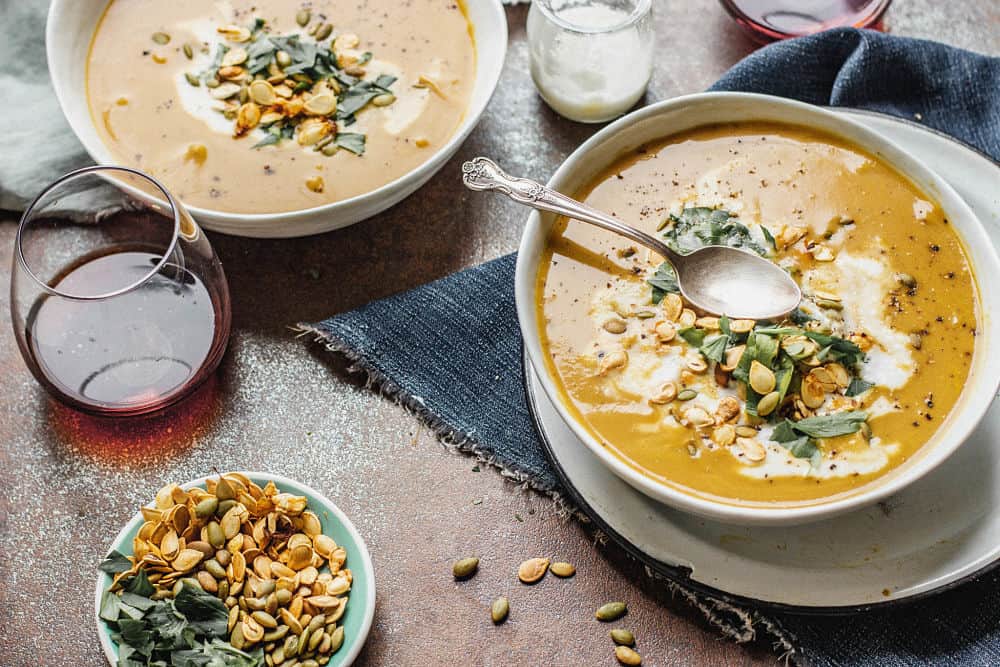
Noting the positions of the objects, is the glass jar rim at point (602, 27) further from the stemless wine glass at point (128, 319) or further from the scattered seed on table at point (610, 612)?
the scattered seed on table at point (610, 612)

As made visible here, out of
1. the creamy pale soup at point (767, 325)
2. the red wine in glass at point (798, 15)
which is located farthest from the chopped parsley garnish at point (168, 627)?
the red wine in glass at point (798, 15)

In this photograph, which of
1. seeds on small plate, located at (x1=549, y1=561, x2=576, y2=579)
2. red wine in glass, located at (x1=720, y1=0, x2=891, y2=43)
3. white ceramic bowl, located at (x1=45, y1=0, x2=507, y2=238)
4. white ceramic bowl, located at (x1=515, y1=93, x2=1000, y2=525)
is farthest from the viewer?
red wine in glass, located at (x1=720, y1=0, x2=891, y2=43)

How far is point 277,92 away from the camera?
224 cm

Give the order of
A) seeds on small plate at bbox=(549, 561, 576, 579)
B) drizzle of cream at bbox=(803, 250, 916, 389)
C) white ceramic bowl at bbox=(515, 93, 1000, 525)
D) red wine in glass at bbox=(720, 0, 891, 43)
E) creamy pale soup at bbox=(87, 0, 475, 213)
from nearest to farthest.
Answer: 1. white ceramic bowl at bbox=(515, 93, 1000, 525)
2. drizzle of cream at bbox=(803, 250, 916, 389)
3. seeds on small plate at bbox=(549, 561, 576, 579)
4. creamy pale soup at bbox=(87, 0, 475, 213)
5. red wine in glass at bbox=(720, 0, 891, 43)

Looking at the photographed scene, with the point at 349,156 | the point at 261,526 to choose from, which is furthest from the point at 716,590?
the point at 349,156

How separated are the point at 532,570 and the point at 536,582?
0.02 metres

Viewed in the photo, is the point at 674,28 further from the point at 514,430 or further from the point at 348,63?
the point at 514,430

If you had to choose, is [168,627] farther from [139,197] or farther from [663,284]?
[663,284]

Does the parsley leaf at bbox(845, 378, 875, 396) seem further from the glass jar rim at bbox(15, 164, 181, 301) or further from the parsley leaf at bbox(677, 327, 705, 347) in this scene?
the glass jar rim at bbox(15, 164, 181, 301)

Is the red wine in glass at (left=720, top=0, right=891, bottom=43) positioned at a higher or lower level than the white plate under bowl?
higher

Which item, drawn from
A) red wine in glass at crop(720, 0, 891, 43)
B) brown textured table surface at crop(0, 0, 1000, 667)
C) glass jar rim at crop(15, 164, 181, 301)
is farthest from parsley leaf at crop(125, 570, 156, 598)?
red wine in glass at crop(720, 0, 891, 43)

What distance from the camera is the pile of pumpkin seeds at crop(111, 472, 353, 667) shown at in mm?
1819

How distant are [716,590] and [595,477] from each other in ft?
0.93

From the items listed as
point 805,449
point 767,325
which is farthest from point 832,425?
point 767,325
